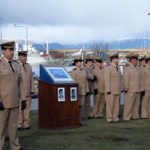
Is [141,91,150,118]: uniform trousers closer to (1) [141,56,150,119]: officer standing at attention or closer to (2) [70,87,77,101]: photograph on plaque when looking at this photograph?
(1) [141,56,150,119]: officer standing at attention

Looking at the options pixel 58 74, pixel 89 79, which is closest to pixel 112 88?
pixel 89 79

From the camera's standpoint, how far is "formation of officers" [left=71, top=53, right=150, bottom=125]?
1348cm

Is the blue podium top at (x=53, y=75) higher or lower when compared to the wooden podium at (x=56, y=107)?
higher

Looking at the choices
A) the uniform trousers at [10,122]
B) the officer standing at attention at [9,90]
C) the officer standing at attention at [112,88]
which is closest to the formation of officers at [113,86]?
the officer standing at attention at [112,88]

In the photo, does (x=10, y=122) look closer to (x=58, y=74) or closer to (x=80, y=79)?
(x=58, y=74)

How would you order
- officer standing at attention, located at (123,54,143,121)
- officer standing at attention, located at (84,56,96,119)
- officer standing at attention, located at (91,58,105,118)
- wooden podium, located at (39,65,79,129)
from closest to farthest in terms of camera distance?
wooden podium, located at (39,65,79,129)
officer standing at attention, located at (123,54,143,121)
officer standing at attention, located at (84,56,96,119)
officer standing at attention, located at (91,58,105,118)

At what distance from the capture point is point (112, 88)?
44.1 feet

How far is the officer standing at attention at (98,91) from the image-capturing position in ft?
47.7

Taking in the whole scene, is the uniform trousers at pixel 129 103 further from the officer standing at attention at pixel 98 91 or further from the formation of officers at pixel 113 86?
the officer standing at attention at pixel 98 91

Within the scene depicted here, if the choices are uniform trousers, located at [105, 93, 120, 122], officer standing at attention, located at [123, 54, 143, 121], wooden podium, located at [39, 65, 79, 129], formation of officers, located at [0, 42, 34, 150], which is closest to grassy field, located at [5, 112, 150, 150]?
wooden podium, located at [39, 65, 79, 129]

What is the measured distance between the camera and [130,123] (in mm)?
13164

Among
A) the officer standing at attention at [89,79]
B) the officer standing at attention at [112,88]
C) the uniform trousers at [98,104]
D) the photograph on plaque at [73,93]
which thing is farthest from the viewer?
the uniform trousers at [98,104]

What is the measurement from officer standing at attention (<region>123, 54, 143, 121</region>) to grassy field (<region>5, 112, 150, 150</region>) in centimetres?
116

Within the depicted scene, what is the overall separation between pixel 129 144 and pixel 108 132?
5.63 ft
